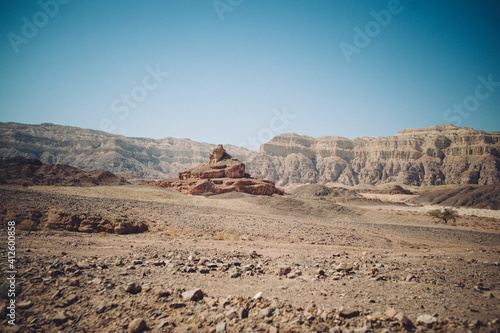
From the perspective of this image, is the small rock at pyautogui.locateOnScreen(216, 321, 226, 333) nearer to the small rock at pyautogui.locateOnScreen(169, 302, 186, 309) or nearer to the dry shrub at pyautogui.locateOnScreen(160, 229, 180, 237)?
the small rock at pyautogui.locateOnScreen(169, 302, 186, 309)

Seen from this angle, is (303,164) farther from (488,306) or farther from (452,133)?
(488,306)

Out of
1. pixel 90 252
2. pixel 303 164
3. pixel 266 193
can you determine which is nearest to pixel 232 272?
pixel 90 252

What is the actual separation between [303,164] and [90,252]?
481ft

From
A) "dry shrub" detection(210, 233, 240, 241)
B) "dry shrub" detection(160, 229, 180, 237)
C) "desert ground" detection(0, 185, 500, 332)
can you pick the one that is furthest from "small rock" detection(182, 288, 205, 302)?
"dry shrub" detection(160, 229, 180, 237)

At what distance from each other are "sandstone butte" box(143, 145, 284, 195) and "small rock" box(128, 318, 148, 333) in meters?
42.0

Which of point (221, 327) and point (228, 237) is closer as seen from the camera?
point (221, 327)

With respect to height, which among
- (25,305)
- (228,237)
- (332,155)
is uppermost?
(332,155)

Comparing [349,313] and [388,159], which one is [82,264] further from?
[388,159]

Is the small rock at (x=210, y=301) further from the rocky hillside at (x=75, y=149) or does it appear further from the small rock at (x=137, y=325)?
the rocky hillside at (x=75, y=149)

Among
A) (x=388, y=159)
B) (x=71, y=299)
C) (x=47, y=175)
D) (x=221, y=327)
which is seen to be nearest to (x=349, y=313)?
(x=221, y=327)

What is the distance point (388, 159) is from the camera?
140750mm

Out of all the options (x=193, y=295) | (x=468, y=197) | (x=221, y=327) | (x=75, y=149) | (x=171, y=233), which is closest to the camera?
(x=221, y=327)

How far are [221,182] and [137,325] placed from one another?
45.9 metres

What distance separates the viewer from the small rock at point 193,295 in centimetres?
473
